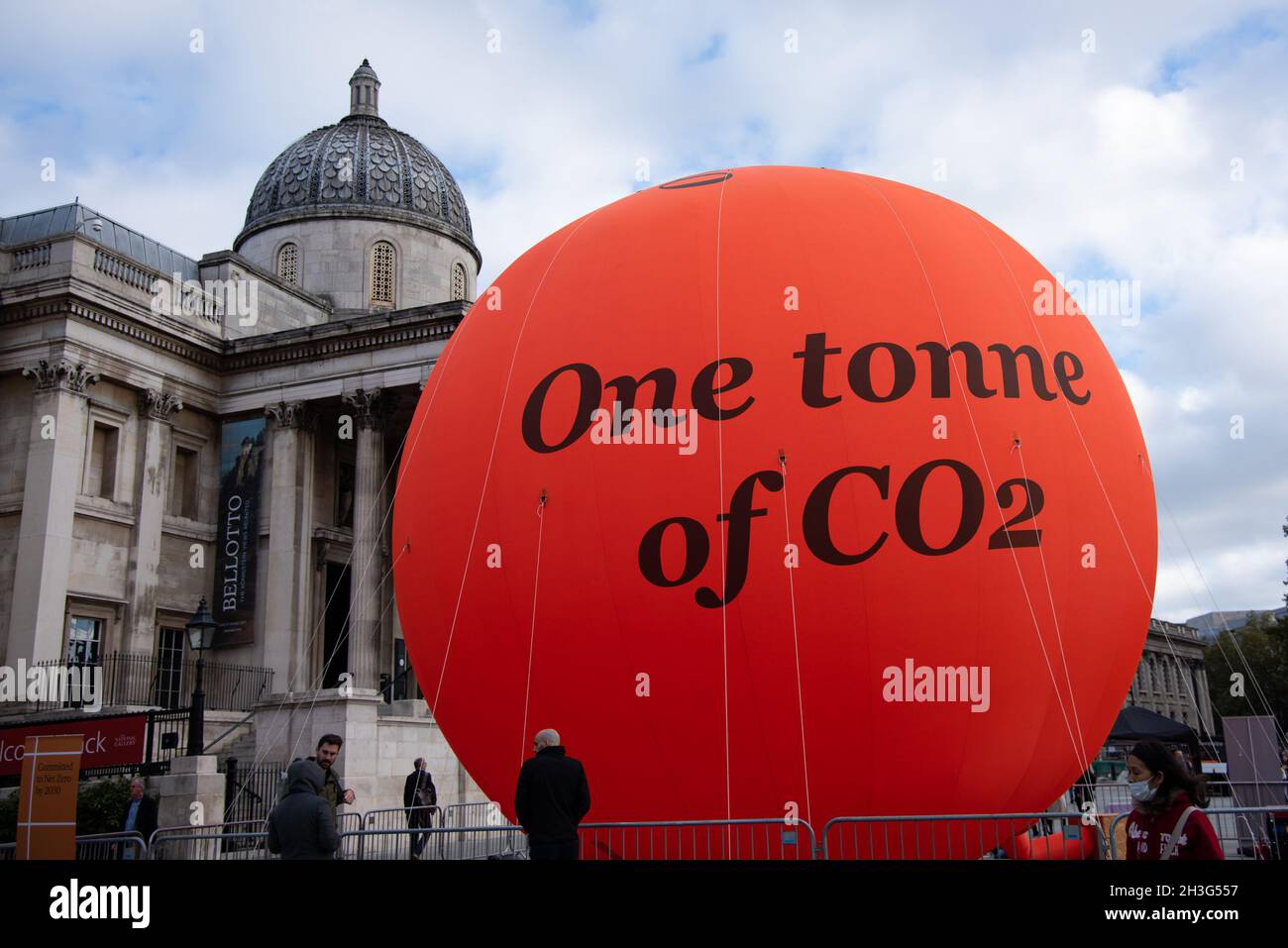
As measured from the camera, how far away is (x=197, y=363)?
38.3m

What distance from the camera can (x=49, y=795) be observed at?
497 inches

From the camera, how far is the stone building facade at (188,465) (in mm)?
32906

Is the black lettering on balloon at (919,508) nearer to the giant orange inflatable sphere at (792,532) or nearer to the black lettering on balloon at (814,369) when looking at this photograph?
the giant orange inflatable sphere at (792,532)

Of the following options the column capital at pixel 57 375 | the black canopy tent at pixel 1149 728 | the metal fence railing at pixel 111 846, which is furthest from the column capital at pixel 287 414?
the black canopy tent at pixel 1149 728

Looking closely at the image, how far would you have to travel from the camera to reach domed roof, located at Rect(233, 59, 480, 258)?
45312 millimetres

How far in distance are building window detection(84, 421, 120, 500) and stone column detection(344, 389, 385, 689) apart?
718cm

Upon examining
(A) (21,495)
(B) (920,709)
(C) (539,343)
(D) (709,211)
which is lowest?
(B) (920,709)

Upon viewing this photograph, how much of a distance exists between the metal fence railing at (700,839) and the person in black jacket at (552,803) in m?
0.73

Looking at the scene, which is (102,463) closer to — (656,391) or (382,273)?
(382,273)

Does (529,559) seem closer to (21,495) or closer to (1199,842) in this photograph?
(1199,842)

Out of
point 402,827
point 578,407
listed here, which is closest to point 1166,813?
point 578,407

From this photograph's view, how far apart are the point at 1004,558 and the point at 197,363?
114 feet
